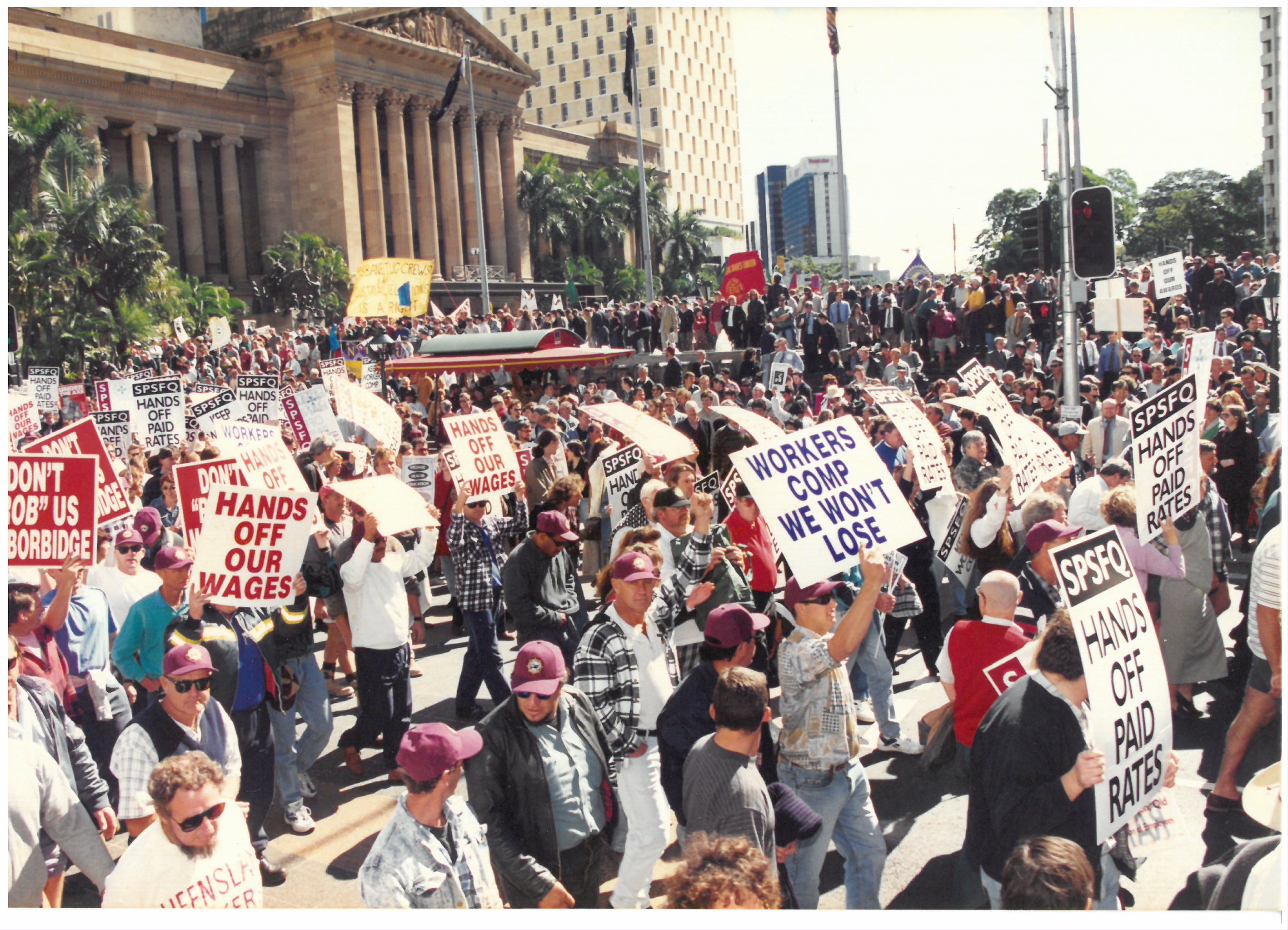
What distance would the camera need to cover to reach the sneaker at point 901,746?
6824 millimetres

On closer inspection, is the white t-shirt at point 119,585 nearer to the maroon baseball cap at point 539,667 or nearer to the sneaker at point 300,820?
the sneaker at point 300,820

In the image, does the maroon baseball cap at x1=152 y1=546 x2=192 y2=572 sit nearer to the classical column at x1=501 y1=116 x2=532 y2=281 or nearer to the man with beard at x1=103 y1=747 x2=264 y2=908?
the man with beard at x1=103 y1=747 x2=264 y2=908

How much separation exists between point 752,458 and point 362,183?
54858mm

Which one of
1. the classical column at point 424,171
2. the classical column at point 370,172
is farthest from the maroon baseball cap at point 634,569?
the classical column at point 424,171

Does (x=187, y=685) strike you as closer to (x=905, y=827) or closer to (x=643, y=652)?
(x=643, y=652)

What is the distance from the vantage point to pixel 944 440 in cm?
1081

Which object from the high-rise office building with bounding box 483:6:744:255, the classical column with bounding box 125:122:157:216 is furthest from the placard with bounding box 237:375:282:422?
the high-rise office building with bounding box 483:6:744:255

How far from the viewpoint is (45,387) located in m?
18.3

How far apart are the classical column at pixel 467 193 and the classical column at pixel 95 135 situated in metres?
20.1

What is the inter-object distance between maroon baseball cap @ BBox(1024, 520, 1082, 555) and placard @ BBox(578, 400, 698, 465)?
3682 millimetres

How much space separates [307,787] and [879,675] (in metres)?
3.50

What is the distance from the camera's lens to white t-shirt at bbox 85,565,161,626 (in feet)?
22.6

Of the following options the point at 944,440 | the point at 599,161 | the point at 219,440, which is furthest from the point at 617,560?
the point at 599,161

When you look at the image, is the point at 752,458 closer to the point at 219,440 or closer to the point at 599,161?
the point at 219,440
